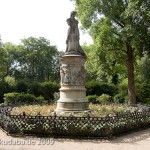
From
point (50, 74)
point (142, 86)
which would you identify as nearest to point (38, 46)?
point (50, 74)

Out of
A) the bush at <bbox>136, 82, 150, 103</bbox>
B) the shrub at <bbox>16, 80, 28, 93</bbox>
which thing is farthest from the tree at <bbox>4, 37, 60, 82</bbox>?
the bush at <bbox>136, 82, 150, 103</bbox>

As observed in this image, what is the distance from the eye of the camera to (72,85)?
663 inches

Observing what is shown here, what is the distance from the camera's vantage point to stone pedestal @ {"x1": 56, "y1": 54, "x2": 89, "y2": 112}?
16547 mm

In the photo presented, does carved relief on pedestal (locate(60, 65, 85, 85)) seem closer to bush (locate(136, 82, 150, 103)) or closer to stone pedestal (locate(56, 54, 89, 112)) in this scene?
stone pedestal (locate(56, 54, 89, 112))

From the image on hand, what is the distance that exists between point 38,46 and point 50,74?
8.05m

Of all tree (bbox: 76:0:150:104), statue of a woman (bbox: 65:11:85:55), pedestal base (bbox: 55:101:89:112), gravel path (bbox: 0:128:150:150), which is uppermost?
tree (bbox: 76:0:150:104)

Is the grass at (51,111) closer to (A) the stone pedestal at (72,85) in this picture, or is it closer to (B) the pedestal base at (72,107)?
Result: (B) the pedestal base at (72,107)

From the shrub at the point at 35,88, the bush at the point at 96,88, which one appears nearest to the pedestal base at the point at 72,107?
the bush at the point at 96,88

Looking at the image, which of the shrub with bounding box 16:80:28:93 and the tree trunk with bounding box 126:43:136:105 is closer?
the tree trunk with bounding box 126:43:136:105

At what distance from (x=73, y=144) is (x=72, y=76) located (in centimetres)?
584

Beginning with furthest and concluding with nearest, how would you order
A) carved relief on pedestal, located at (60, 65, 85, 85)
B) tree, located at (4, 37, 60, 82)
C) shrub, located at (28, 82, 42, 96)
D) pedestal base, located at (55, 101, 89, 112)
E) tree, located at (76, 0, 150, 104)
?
tree, located at (4, 37, 60, 82)
shrub, located at (28, 82, 42, 96)
tree, located at (76, 0, 150, 104)
carved relief on pedestal, located at (60, 65, 85, 85)
pedestal base, located at (55, 101, 89, 112)

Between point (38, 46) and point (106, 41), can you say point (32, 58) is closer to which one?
point (38, 46)

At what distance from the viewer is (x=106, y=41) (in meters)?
27.2

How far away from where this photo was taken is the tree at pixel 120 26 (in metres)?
25.2
